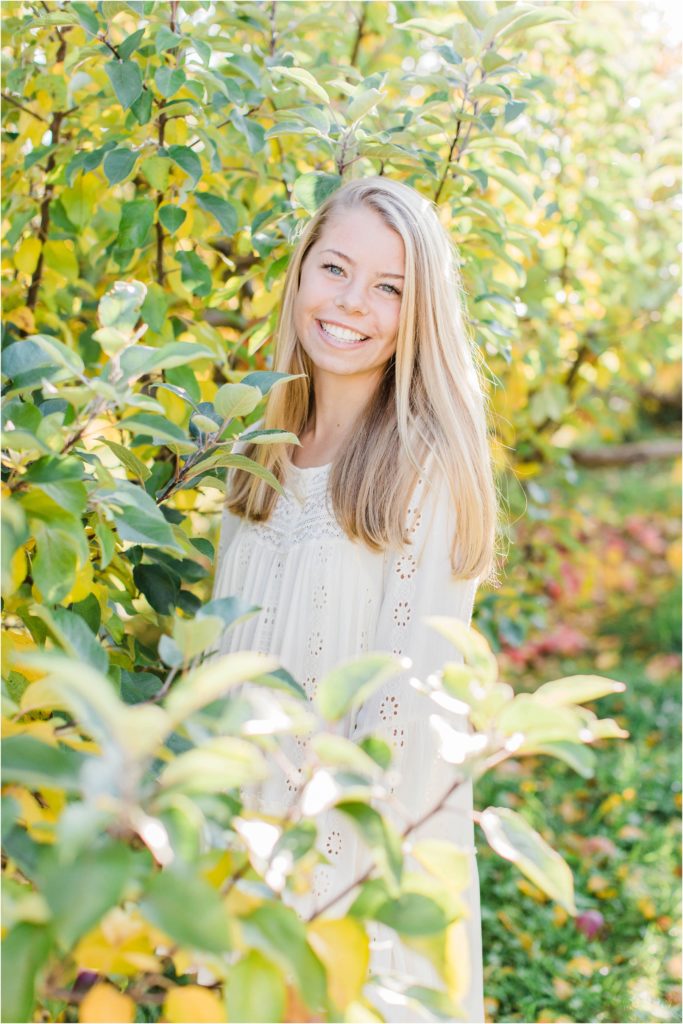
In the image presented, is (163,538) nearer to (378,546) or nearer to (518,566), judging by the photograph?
(378,546)

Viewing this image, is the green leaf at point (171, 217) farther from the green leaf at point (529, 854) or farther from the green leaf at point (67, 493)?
the green leaf at point (529, 854)

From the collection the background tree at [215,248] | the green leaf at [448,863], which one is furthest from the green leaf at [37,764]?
the green leaf at [448,863]

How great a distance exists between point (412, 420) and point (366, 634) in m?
0.34

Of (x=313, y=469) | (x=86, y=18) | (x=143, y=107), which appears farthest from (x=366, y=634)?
(x=86, y=18)

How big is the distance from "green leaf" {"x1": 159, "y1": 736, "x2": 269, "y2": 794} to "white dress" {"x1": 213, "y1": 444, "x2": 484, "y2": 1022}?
2.40 feet

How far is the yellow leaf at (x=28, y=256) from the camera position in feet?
5.51

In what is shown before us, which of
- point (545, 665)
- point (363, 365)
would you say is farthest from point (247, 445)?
point (545, 665)

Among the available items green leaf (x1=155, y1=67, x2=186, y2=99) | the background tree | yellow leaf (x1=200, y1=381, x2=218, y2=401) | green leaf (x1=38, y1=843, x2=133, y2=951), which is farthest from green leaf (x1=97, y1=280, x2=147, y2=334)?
yellow leaf (x1=200, y1=381, x2=218, y2=401)

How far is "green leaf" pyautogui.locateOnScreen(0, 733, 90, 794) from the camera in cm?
61

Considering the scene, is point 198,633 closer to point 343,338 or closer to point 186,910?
point 186,910

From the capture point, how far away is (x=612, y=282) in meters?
2.81

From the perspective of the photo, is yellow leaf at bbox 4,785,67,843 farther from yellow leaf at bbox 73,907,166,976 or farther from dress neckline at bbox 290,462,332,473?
dress neckline at bbox 290,462,332,473

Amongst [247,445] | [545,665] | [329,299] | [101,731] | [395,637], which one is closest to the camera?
[101,731]

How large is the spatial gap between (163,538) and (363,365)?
70 cm
